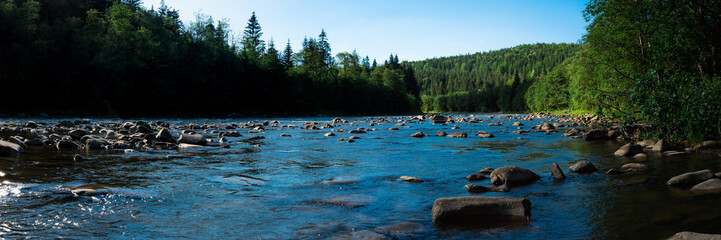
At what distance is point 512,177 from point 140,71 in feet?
183

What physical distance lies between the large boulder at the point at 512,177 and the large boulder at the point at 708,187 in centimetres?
262

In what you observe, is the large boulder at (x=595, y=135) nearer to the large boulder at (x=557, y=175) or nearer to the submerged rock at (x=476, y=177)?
the large boulder at (x=557, y=175)

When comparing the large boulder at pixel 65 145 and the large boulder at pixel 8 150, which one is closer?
the large boulder at pixel 8 150

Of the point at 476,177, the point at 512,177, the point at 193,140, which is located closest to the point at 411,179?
the point at 476,177

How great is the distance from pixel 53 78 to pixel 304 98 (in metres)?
40.5

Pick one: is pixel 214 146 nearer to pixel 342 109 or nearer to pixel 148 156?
pixel 148 156

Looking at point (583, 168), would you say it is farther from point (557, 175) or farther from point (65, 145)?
point (65, 145)

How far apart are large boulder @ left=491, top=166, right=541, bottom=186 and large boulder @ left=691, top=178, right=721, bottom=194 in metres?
2.62

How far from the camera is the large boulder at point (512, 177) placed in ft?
25.8

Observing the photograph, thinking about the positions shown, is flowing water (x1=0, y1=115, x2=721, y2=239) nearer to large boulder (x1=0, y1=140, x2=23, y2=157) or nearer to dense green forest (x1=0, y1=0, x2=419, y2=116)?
large boulder (x1=0, y1=140, x2=23, y2=157)

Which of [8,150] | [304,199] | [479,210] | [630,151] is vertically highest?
[8,150]

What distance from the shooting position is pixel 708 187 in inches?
266

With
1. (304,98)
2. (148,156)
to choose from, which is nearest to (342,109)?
(304,98)

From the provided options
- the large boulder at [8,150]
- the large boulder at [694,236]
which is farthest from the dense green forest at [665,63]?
the large boulder at [8,150]
